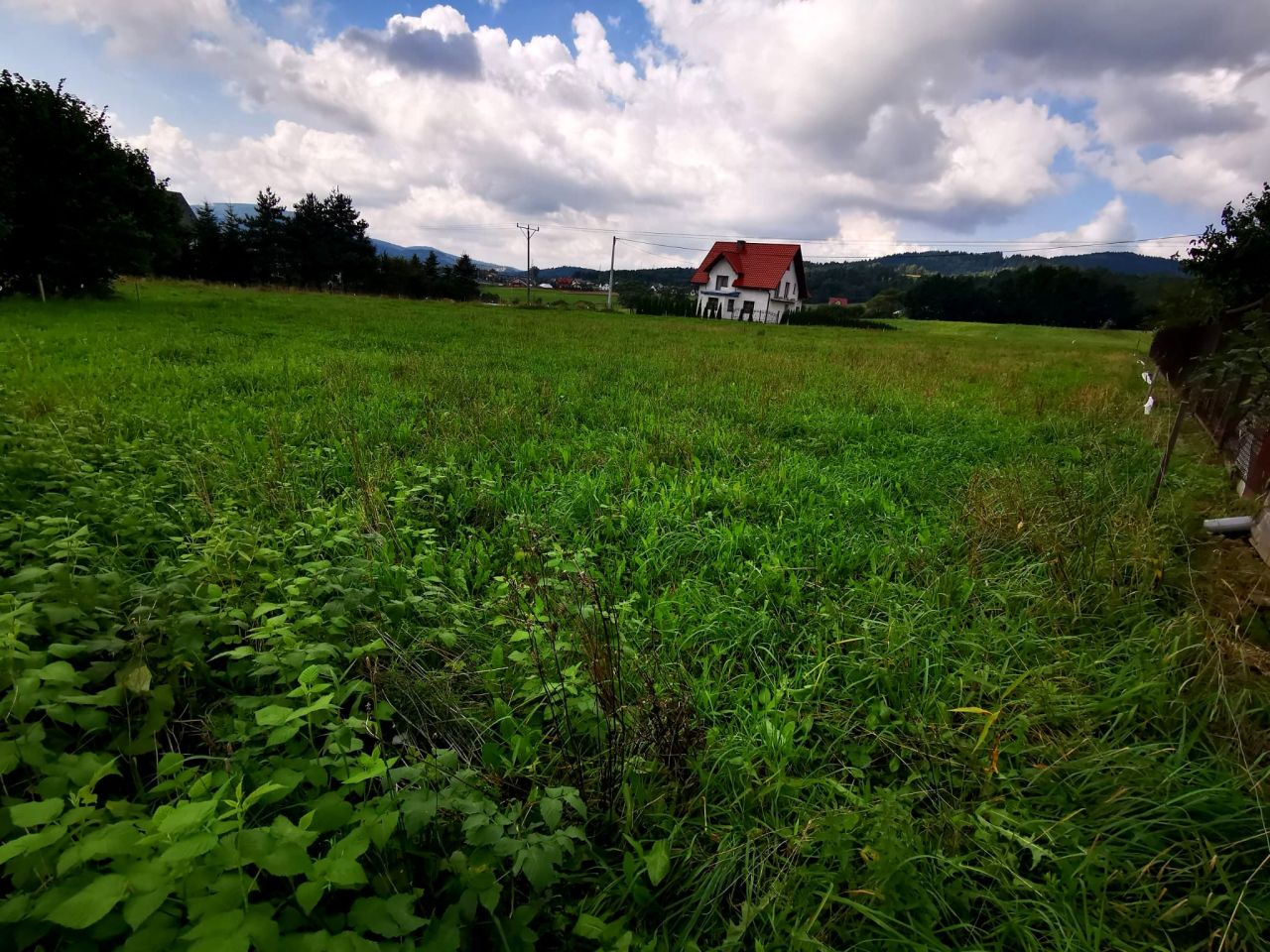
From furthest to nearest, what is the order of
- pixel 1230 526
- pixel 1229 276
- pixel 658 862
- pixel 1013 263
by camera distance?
pixel 1013 263 < pixel 1229 276 < pixel 1230 526 < pixel 658 862

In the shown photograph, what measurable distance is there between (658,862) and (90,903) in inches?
47.1

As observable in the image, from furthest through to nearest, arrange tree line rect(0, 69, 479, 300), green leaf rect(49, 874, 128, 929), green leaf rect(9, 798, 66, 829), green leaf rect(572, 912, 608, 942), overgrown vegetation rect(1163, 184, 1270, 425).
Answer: tree line rect(0, 69, 479, 300) → overgrown vegetation rect(1163, 184, 1270, 425) → green leaf rect(572, 912, 608, 942) → green leaf rect(9, 798, 66, 829) → green leaf rect(49, 874, 128, 929)

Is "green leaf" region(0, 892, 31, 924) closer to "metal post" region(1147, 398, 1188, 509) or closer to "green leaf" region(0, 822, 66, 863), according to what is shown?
"green leaf" region(0, 822, 66, 863)

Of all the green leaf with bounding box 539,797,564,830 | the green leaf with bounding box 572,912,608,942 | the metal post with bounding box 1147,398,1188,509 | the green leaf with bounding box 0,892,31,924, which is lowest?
the green leaf with bounding box 572,912,608,942

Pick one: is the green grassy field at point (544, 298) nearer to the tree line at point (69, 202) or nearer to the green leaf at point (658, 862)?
the tree line at point (69, 202)

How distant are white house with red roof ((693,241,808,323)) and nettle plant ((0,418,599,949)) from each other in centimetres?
4293

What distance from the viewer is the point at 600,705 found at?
192 cm

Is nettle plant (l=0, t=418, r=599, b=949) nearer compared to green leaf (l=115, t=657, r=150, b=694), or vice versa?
nettle plant (l=0, t=418, r=599, b=949)

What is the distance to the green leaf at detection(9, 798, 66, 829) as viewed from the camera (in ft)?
3.26

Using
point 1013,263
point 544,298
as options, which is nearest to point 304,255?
point 544,298

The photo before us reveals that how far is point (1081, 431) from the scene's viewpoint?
6.54 m

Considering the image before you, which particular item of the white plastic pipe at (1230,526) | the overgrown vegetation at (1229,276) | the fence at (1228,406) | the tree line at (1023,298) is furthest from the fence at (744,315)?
the white plastic pipe at (1230,526)

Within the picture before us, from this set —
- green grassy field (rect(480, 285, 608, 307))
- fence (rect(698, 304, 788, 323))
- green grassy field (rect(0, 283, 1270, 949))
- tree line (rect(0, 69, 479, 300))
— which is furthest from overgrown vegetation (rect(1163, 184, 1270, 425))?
green grassy field (rect(480, 285, 608, 307))

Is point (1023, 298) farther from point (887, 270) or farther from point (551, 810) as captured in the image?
point (551, 810)
